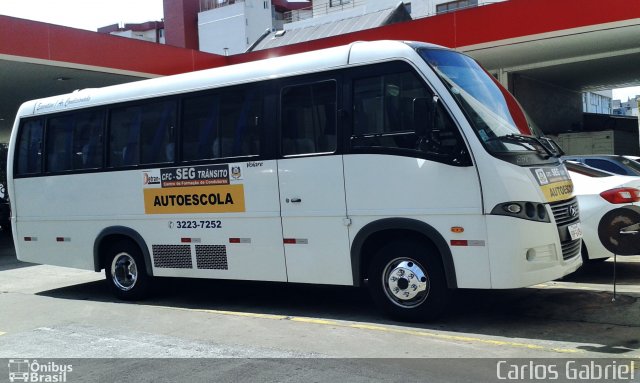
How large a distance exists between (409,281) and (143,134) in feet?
15.0

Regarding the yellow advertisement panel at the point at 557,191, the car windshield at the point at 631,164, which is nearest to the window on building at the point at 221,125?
the yellow advertisement panel at the point at 557,191

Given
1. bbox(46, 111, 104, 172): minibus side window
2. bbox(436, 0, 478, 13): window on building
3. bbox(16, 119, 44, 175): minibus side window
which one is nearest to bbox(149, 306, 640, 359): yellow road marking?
bbox(46, 111, 104, 172): minibus side window

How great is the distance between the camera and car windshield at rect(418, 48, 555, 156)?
6.33 m

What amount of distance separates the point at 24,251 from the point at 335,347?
6792 mm

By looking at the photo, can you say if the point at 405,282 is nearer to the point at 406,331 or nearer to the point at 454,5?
the point at 406,331

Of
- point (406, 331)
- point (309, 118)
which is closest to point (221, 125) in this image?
point (309, 118)

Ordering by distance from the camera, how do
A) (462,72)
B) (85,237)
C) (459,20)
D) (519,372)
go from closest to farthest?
(519,372) → (462,72) → (85,237) → (459,20)

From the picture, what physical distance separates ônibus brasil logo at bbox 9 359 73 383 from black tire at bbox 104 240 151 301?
317 cm

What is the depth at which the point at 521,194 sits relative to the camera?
6109 millimetres

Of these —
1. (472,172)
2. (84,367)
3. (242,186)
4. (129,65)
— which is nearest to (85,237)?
(242,186)

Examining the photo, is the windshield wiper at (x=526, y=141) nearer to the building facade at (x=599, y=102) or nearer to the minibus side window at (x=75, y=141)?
the minibus side window at (x=75, y=141)

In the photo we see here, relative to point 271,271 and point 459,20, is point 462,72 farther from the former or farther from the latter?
point 459,20

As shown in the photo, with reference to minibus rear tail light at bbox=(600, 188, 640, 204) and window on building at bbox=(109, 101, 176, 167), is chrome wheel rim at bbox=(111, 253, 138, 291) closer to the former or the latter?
window on building at bbox=(109, 101, 176, 167)

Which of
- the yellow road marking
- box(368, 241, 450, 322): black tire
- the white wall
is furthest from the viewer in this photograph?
the white wall
